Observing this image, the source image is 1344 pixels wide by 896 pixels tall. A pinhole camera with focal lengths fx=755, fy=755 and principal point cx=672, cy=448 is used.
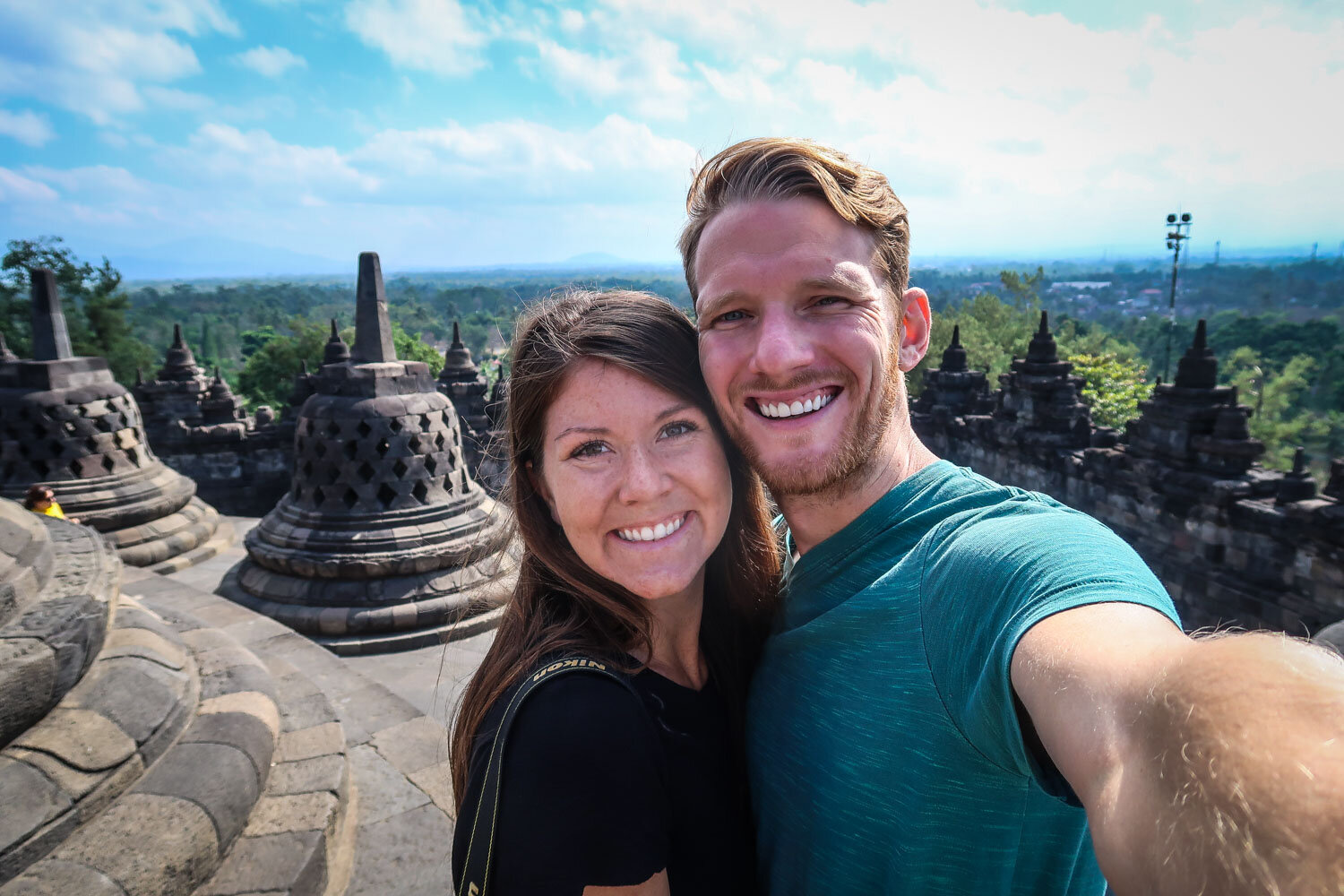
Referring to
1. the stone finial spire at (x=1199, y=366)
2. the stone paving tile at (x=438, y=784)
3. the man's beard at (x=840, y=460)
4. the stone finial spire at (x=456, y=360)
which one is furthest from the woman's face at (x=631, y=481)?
the stone finial spire at (x=456, y=360)

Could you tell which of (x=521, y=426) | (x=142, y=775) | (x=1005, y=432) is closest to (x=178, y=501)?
(x=142, y=775)

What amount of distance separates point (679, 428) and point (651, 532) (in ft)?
0.81

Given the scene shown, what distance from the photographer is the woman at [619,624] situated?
1193 mm

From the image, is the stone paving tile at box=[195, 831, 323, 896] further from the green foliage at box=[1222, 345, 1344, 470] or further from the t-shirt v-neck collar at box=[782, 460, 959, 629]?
the green foliage at box=[1222, 345, 1344, 470]

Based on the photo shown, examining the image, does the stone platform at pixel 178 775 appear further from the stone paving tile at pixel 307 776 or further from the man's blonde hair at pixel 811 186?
the man's blonde hair at pixel 811 186

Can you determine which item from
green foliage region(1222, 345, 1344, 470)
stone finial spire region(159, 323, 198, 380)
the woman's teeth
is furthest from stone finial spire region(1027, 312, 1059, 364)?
green foliage region(1222, 345, 1344, 470)

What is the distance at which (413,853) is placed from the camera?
2785mm

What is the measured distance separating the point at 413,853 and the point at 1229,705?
9.38ft

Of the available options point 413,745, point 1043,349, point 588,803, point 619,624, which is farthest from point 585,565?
point 1043,349

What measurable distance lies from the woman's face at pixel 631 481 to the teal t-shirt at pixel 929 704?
30 centimetres

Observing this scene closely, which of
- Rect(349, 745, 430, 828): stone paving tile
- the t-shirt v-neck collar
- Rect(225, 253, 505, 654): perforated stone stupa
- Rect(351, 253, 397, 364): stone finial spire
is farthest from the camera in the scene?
Rect(351, 253, 397, 364): stone finial spire

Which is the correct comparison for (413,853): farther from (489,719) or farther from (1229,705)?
(1229,705)

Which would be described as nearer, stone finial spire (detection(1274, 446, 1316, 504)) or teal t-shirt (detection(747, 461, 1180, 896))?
teal t-shirt (detection(747, 461, 1180, 896))

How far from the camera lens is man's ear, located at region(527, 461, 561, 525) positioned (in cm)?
178
